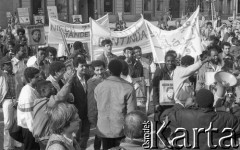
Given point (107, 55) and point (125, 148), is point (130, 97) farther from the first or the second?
point (107, 55)

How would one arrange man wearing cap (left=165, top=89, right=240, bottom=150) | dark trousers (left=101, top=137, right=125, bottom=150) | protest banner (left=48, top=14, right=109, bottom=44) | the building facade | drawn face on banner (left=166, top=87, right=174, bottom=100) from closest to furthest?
man wearing cap (left=165, top=89, right=240, bottom=150) → dark trousers (left=101, top=137, right=125, bottom=150) → drawn face on banner (left=166, top=87, right=174, bottom=100) → protest banner (left=48, top=14, right=109, bottom=44) → the building facade

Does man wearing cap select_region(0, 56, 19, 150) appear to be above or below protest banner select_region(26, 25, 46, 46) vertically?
below

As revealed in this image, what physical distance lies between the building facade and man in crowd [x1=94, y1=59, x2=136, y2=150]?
30.7 meters

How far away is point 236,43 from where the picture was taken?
410 inches

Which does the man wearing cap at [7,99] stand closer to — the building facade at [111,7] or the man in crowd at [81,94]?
the man in crowd at [81,94]

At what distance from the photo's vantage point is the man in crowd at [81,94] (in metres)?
5.57

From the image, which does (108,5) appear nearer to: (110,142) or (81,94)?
(81,94)

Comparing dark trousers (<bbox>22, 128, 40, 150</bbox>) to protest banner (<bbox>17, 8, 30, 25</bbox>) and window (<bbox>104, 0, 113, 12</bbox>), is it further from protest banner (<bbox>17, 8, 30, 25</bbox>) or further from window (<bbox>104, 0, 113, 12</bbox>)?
window (<bbox>104, 0, 113, 12</bbox>)

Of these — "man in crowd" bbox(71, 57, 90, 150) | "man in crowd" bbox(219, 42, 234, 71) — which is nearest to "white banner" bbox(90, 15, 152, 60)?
"man in crowd" bbox(219, 42, 234, 71)

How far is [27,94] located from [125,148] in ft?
7.96

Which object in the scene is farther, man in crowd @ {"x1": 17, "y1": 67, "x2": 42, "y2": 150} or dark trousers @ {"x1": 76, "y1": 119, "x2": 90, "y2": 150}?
dark trousers @ {"x1": 76, "y1": 119, "x2": 90, "y2": 150}

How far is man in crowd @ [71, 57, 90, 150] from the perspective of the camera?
5.57 meters

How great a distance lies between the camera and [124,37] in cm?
922

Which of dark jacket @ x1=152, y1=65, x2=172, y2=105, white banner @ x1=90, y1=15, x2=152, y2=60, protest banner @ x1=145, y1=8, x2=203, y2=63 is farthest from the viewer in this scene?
white banner @ x1=90, y1=15, x2=152, y2=60
